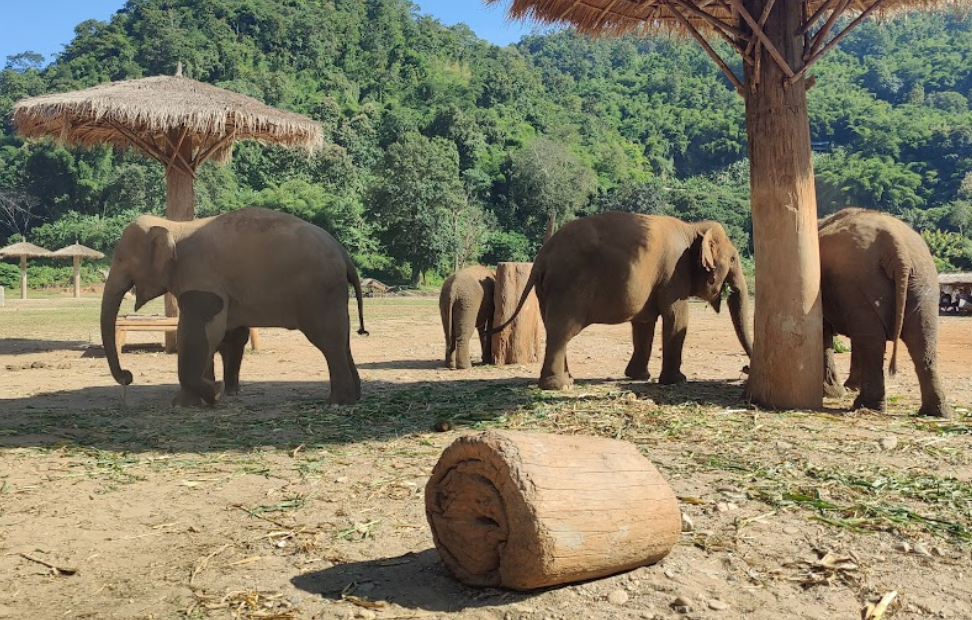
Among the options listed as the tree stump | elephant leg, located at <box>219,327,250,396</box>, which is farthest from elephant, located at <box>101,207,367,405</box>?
the tree stump

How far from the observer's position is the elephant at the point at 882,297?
A: 707 centimetres

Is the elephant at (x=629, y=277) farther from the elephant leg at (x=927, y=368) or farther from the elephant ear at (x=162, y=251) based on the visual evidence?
the elephant ear at (x=162, y=251)

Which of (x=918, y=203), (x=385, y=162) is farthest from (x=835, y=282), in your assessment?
(x=918, y=203)

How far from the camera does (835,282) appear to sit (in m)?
7.65

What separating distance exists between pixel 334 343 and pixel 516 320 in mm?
3944

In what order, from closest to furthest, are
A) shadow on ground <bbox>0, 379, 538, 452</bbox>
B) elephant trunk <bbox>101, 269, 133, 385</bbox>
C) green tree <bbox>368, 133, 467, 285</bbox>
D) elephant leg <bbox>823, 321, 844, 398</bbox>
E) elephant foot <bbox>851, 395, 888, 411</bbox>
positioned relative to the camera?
shadow on ground <bbox>0, 379, 538, 452</bbox> < elephant foot <bbox>851, 395, 888, 411</bbox> < elephant trunk <bbox>101, 269, 133, 385</bbox> < elephant leg <bbox>823, 321, 844, 398</bbox> < green tree <bbox>368, 133, 467, 285</bbox>

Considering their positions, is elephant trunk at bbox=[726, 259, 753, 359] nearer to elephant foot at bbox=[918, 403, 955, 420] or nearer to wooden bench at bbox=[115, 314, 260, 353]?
elephant foot at bbox=[918, 403, 955, 420]

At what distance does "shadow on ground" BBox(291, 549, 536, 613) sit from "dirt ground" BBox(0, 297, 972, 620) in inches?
0.5

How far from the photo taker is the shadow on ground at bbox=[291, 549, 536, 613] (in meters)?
3.32

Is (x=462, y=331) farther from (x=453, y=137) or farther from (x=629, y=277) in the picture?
(x=453, y=137)

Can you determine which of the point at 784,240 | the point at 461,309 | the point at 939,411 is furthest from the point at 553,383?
the point at 939,411

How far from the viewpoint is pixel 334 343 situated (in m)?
8.15

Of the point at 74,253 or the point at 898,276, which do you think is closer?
the point at 898,276

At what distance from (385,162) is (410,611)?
4597 centimetres
